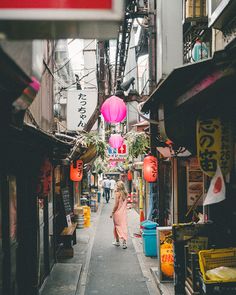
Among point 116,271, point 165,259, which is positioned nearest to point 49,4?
point 165,259

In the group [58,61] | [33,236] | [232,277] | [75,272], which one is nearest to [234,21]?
[232,277]

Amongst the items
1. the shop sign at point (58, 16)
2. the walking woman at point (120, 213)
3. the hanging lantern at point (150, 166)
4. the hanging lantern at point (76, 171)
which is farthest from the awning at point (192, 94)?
the hanging lantern at point (76, 171)

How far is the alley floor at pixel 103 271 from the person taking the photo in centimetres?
1121

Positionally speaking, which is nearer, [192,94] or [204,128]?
[192,94]

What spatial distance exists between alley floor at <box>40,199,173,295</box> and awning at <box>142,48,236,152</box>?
4.85 m

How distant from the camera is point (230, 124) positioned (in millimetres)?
6949

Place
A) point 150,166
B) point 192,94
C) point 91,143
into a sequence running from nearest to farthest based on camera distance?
point 192,94 → point 150,166 → point 91,143

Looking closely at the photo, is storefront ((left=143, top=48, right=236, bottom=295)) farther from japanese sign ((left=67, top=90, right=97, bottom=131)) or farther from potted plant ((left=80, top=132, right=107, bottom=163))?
japanese sign ((left=67, top=90, right=97, bottom=131))

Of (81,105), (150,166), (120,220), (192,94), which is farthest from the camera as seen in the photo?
(120,220)

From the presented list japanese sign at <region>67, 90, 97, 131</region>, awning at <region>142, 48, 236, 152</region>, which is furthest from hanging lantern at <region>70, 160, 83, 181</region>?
awning at <region>142, 48, 236, 152</region>

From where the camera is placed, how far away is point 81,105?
621 inches

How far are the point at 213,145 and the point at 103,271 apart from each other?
7983mm

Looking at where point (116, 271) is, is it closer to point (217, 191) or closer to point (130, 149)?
point (130, 149)

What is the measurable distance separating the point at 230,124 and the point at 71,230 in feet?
34.4
